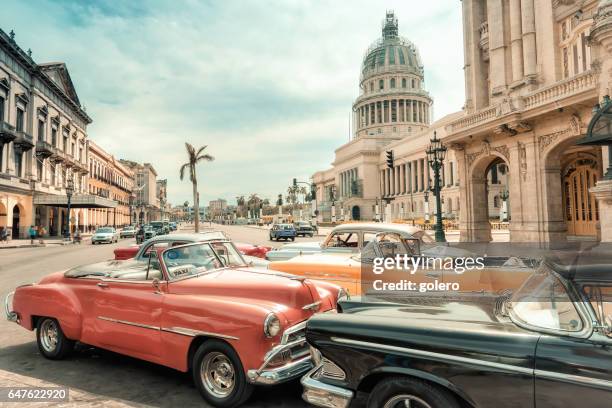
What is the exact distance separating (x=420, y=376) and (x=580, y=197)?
861 inches

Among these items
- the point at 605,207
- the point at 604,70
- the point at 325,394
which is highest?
the point at 604,70

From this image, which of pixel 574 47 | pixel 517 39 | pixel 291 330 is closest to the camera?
pixel 291 330

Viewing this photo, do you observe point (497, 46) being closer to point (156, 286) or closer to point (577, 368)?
point (156, 286)

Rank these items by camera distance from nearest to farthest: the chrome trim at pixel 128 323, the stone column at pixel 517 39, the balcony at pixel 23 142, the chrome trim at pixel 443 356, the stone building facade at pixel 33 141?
1. the chrome trim at pixel 443 356
2. the chrome trim at pixel 128 323
3. the stone column at pixel 517 39
4. the stone building facade at pixel 33 141
5. the balcony at pixel 23 142

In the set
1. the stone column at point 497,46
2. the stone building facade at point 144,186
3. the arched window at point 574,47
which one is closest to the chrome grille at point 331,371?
the arched window at point 574,47

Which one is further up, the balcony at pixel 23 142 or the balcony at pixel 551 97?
the balcony at pixel 23 142

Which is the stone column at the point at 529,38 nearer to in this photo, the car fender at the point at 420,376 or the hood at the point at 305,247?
the hood at the point at 305,247

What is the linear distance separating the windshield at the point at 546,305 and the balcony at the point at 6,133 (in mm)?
41028

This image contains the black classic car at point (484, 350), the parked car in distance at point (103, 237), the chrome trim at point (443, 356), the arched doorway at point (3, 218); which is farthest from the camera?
the arched doorway at point (3, 218)

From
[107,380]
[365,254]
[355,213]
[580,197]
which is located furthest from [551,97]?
[355,213]

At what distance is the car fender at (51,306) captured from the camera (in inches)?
200

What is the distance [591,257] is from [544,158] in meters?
16.8

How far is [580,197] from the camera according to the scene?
2016 cm

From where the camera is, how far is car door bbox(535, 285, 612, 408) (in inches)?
88.7
